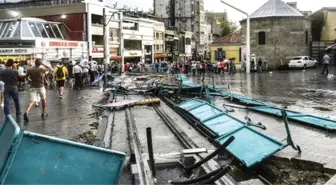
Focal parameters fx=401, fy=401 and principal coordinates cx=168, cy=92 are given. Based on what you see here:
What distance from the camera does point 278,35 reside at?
4459 centimetres

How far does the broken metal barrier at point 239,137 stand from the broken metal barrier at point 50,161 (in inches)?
102

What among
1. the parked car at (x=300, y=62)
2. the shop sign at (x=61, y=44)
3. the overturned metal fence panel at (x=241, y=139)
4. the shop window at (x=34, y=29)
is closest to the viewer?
the overturned metal fence panel at (x=241, y=139)

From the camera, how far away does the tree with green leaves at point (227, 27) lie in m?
110

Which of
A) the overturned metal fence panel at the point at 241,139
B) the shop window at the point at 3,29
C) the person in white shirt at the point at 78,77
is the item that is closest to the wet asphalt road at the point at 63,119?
the overturned metal fence panel at the point at 241,139

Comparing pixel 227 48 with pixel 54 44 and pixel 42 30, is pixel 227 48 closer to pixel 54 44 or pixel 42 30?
pixel 42 30

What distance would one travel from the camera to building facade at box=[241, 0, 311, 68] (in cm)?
4475

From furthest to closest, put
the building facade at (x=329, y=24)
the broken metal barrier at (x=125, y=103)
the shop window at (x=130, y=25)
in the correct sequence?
1. the shop window at (x=130, y=25)
2. the building facade at (x=329, y=24)
3. the broken metal barrier at (x=125, y=103)

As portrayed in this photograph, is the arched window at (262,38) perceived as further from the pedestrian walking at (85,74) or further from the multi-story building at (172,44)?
the multi-story building at (172,44)

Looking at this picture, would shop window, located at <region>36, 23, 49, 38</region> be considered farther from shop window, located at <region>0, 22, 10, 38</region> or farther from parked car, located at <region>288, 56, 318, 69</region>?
parked car, located at <region>288, 56, 318, 69</region>

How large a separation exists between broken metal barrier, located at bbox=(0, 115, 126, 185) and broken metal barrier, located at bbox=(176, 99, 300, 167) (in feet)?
8.50

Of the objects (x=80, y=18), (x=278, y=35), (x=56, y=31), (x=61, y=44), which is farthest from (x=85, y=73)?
(x=278, y=35)

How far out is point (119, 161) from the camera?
202 inches

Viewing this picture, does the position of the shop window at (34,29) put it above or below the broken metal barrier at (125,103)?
above

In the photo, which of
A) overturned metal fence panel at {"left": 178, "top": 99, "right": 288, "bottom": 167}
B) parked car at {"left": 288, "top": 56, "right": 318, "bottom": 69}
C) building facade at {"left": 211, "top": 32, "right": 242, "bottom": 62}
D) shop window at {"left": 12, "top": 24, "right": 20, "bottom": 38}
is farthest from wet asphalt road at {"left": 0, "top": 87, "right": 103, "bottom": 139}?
A: building facade at {"left": 211, "top": 32, "right": 242, "bottom": 62}
